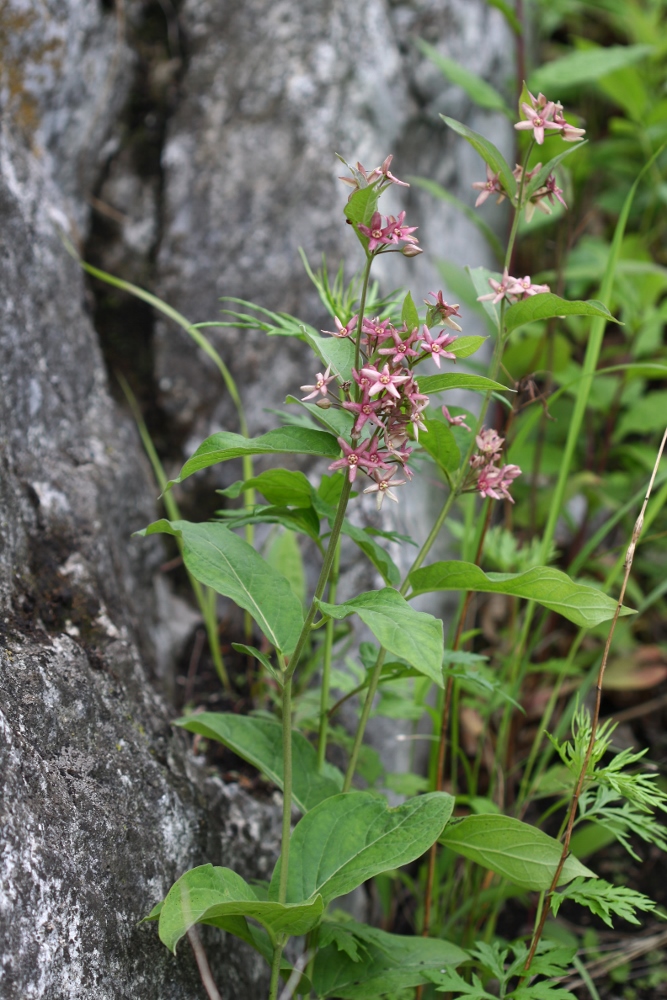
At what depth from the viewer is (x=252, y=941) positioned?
1.15 metres

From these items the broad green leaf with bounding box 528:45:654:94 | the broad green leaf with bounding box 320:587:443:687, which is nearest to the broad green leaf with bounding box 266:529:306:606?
the broad green leaf with bounding box 320:587:443:687

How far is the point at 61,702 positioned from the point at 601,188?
3431 millimetres

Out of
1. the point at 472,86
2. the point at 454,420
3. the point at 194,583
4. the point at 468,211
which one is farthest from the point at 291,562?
the point at 472,86

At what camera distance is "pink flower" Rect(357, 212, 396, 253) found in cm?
99

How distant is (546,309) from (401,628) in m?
0.52

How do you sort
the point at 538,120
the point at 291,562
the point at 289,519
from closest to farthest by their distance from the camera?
the point at 538,120 < the point at 289,519 < the point at 291,562

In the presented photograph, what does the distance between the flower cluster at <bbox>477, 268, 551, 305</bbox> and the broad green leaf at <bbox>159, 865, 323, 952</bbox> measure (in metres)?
0.87

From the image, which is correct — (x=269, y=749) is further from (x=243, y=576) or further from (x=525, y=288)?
(x=525, y=288)

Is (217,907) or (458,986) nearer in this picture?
(217,907)

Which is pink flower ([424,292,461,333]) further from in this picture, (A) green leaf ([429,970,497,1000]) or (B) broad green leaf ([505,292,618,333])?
(A) green leaf ([429,970,497,1000])

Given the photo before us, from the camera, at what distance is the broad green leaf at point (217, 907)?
3.14 ft

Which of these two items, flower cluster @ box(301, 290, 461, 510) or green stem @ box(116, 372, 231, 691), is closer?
flower cluster @ box(301, 290, 461, 510)

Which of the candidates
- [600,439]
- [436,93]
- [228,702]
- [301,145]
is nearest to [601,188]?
[436,93]

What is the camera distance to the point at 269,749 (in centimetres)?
132
